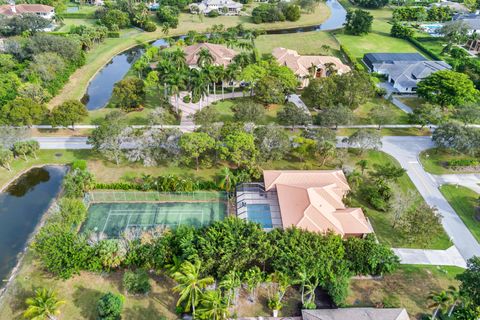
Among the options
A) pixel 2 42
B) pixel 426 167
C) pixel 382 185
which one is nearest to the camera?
pixel 382 185

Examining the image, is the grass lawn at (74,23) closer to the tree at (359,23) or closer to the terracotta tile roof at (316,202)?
the tree at (359,23)

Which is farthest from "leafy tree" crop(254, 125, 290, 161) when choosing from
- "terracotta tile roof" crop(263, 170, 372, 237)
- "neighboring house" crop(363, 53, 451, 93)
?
"neighboring house" crop(363, 53, 451, 93)

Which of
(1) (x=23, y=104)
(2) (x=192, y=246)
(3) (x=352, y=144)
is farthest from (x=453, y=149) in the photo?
(1) (x=23, y=104)

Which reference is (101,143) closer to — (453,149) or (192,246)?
(192,246)

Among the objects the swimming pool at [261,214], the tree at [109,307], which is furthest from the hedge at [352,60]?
the tree at [109,307]

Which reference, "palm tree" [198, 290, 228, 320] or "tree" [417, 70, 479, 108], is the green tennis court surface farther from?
"tree" [417, 70, 479, 108]

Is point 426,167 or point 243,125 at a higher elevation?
point 243,125
